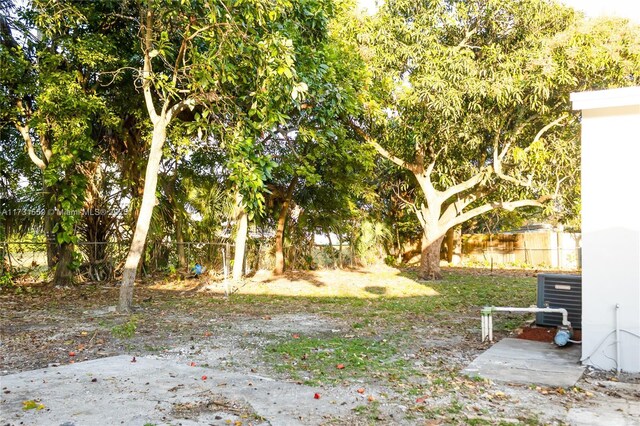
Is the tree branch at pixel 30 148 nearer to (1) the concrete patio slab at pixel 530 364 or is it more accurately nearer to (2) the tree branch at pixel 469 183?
(1) the concrete patio slab at pixel 530 364

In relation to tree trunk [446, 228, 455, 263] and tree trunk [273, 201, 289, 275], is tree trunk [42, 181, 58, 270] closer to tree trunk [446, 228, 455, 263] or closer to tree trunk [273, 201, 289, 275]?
tree trunk [273, 201, 289, 275]

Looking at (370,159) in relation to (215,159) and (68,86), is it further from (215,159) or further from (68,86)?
(68,86)

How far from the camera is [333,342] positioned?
641 centimetres

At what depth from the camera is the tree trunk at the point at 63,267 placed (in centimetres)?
1159

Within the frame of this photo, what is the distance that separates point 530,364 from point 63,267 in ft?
34.5

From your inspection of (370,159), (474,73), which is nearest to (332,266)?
(370,159)

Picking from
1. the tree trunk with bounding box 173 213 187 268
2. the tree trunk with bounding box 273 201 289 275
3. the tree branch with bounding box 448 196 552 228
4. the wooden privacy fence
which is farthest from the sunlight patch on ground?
the wooden privacy fence

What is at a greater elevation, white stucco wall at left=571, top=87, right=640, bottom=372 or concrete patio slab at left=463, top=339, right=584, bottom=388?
white stucco wall at left=571, top=87, right=640, bottom=372

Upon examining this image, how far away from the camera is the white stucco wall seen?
4.96 meters

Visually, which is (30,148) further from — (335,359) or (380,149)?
(380,149)

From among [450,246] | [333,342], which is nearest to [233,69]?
[333,342]

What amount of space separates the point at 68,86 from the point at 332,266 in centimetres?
1105

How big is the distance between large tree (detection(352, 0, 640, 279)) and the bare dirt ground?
3839 mm

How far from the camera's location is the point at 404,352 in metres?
5.94
